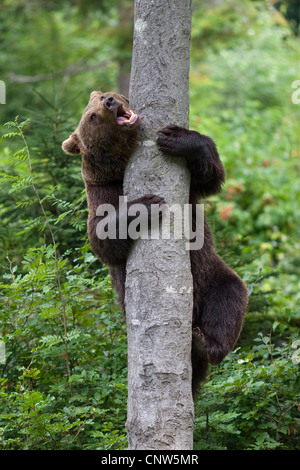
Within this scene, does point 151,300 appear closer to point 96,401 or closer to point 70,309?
point 96,401

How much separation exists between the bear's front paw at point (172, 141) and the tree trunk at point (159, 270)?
42 mm

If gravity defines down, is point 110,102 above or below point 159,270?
above

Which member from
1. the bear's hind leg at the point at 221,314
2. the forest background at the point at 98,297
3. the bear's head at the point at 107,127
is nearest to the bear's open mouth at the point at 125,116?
the bear's head at the point at 107,127

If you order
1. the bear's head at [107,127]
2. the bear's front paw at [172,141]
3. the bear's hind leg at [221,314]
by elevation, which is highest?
the bear's head at [107,127]

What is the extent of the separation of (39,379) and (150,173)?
1.89 metres

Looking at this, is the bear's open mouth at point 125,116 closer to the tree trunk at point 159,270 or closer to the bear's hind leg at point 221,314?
the tree trunk at point 159,270

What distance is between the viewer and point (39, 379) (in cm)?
451

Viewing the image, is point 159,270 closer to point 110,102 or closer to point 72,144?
point 110,102

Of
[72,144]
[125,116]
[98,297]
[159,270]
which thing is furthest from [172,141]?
[98,297]

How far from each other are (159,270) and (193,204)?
3.47 ft

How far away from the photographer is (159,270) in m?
3.31

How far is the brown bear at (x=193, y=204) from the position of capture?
389cm
